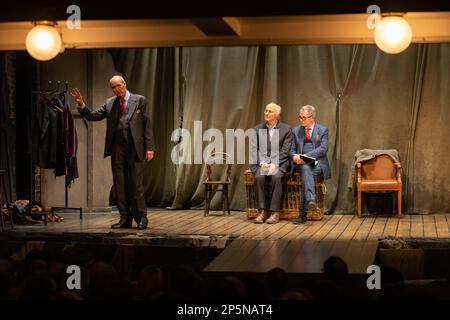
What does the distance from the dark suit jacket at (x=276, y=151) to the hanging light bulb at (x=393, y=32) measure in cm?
352

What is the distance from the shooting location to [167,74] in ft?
37.3

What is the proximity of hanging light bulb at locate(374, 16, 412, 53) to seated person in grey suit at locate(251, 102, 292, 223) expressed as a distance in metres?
3.49

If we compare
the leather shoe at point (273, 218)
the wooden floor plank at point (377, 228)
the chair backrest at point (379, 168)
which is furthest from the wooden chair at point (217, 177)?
the wooden floor plank at point (377, 228)

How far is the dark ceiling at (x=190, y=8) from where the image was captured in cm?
602

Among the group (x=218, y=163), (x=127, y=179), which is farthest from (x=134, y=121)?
(x=218, y=163)

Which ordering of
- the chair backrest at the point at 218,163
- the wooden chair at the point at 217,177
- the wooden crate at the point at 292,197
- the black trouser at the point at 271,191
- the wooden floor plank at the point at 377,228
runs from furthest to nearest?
the chair backrest at the point at 218,163 < the wooden chair at the point at 217,177 < the wooden crate at the point at 292,197 < the black trouser at the point at 271,191 < the wooden floor plank at the point at 377,228

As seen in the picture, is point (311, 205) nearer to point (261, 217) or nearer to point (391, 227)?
point (261, 217)

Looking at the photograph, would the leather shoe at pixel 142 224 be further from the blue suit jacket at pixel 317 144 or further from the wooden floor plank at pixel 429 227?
the wooden floor plank at pixel 429 227

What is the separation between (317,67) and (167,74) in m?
2.17

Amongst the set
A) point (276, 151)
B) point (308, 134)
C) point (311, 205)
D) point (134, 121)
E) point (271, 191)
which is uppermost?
point (134, 121)

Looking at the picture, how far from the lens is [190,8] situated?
6.17 m

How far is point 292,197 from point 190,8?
4.25 m

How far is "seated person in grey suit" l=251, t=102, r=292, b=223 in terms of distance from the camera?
31.4ft

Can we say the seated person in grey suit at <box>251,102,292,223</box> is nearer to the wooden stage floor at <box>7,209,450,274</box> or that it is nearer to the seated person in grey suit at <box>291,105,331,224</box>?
the seated person in grey suit at <box>291,105,331,224</box>
